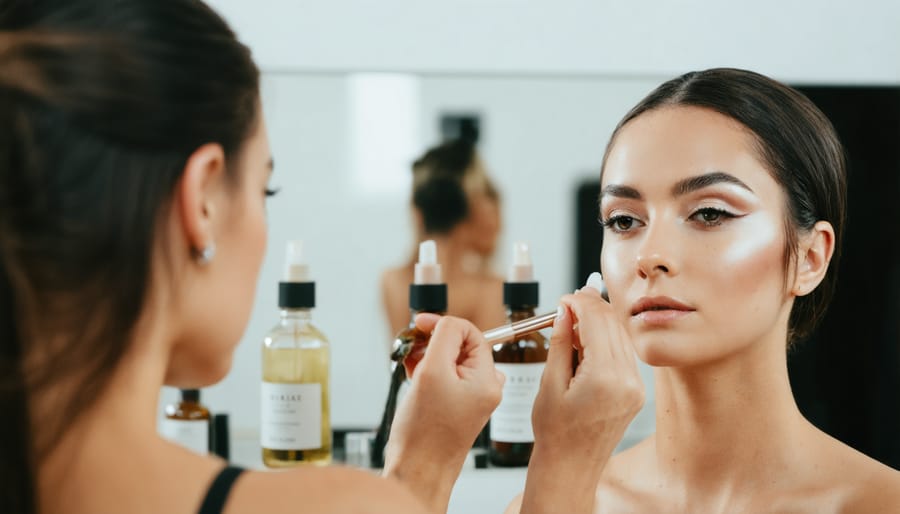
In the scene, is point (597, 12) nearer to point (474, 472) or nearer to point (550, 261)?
point (550, 261)

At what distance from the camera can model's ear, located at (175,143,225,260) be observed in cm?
55

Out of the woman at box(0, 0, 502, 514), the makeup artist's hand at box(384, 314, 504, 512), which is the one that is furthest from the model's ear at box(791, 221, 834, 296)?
the woman at box(0, 0, 502, 514)

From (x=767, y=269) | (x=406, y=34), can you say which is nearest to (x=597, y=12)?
(x=406, y=34)

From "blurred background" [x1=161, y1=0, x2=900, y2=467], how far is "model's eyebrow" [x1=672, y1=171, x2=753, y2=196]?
1.62ft

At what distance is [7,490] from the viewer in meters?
0.53

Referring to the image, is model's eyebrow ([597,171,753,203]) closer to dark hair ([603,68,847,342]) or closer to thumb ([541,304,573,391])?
dark hair ([603,68,847,342])

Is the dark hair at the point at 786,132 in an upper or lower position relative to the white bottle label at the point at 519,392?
upper

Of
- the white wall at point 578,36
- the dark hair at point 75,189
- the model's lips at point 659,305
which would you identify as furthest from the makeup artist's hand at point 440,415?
the white wall at point 578,36

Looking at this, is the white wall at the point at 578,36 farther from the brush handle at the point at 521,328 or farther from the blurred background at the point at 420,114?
the brush handle at the point at 521,328

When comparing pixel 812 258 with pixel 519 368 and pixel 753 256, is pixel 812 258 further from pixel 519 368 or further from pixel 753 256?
pixel 519 368

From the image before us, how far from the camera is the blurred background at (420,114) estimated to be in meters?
1.48

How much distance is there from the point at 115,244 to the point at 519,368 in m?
0.76

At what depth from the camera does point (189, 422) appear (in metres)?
1.30

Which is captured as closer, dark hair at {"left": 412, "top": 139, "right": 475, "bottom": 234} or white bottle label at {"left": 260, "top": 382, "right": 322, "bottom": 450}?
white bottle label at {"left": 260, "top": 382, "right": 322, "bottom": 450}
